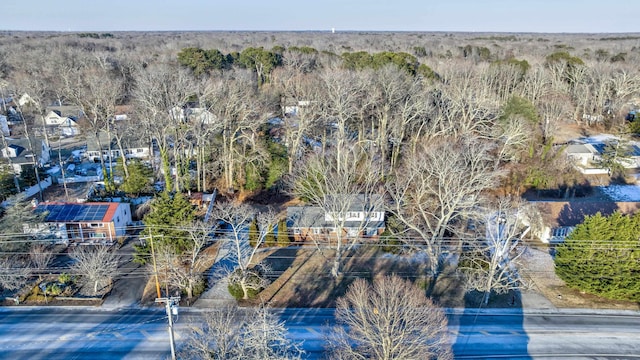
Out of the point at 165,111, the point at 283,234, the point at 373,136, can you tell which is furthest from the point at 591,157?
the point at 165,111

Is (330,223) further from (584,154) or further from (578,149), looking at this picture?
(578,149)

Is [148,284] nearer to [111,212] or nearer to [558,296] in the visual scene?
[111,212]

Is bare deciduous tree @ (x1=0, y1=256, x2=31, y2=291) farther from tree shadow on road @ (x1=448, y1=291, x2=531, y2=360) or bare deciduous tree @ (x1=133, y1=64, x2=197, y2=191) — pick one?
tree shadow on road @ (x1=448, y1=291, x2=531, y2=360)

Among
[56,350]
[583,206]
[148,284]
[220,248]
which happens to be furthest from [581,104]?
[56,350]

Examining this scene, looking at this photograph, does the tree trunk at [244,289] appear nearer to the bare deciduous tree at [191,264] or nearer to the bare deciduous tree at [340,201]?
the bare deciduous tree at [191,264]

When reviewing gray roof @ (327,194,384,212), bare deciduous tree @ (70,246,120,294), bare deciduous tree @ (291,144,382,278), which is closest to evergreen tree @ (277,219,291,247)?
bare deciduous tree @ (291,144,382,278)

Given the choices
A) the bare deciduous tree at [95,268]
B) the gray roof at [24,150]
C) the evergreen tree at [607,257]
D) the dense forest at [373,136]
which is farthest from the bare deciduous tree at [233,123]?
the evergreen tree at [607,257]
